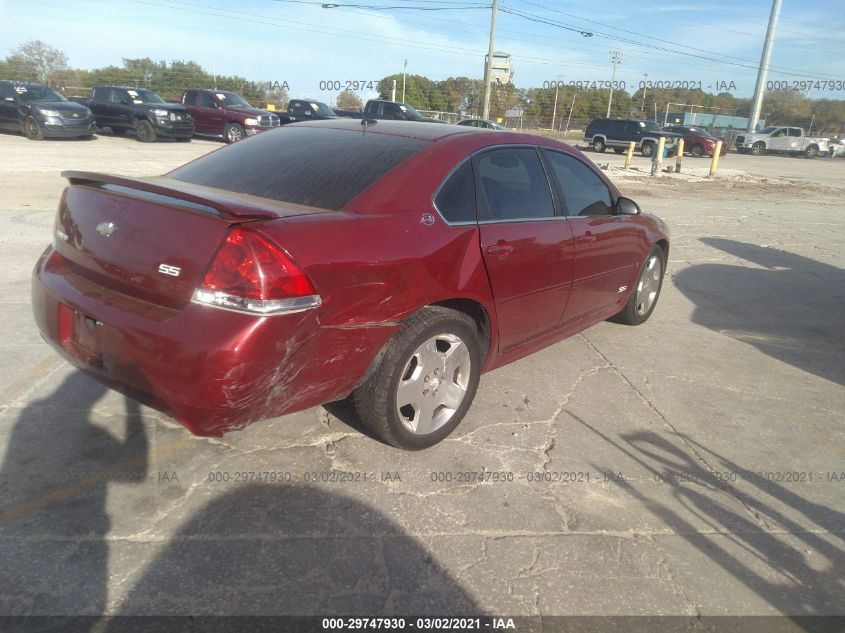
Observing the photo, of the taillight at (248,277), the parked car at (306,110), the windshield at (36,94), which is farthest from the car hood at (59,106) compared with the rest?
the taillight at (248,277)

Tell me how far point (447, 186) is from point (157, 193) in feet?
4.58

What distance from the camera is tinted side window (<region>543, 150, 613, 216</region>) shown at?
414 centimetres

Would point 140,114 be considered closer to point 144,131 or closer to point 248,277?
point 144,131

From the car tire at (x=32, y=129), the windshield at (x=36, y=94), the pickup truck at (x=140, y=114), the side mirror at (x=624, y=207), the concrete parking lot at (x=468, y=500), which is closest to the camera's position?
the concrete parking lot at (x=468, y=500)

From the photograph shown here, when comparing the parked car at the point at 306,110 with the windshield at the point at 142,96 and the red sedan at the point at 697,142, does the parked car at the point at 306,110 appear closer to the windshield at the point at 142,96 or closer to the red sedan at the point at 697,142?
the windshield at the point at 142,96

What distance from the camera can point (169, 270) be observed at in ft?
8.23

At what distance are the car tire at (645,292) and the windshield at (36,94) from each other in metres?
20.3

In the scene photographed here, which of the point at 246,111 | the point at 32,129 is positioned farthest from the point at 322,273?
the point at 246,111

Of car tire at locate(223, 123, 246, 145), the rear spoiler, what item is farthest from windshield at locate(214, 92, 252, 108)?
the rear spoiler

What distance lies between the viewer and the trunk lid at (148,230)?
2473 millimetres

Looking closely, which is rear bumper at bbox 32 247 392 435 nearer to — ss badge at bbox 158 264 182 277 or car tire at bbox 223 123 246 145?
ss badge at bbox 158 264 182 277

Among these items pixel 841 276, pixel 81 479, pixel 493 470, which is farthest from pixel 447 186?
pixel 841 276

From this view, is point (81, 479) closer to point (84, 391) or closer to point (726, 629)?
point (84, 391)

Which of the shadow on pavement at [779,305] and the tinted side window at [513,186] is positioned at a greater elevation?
the tinted side window at [513,186]
